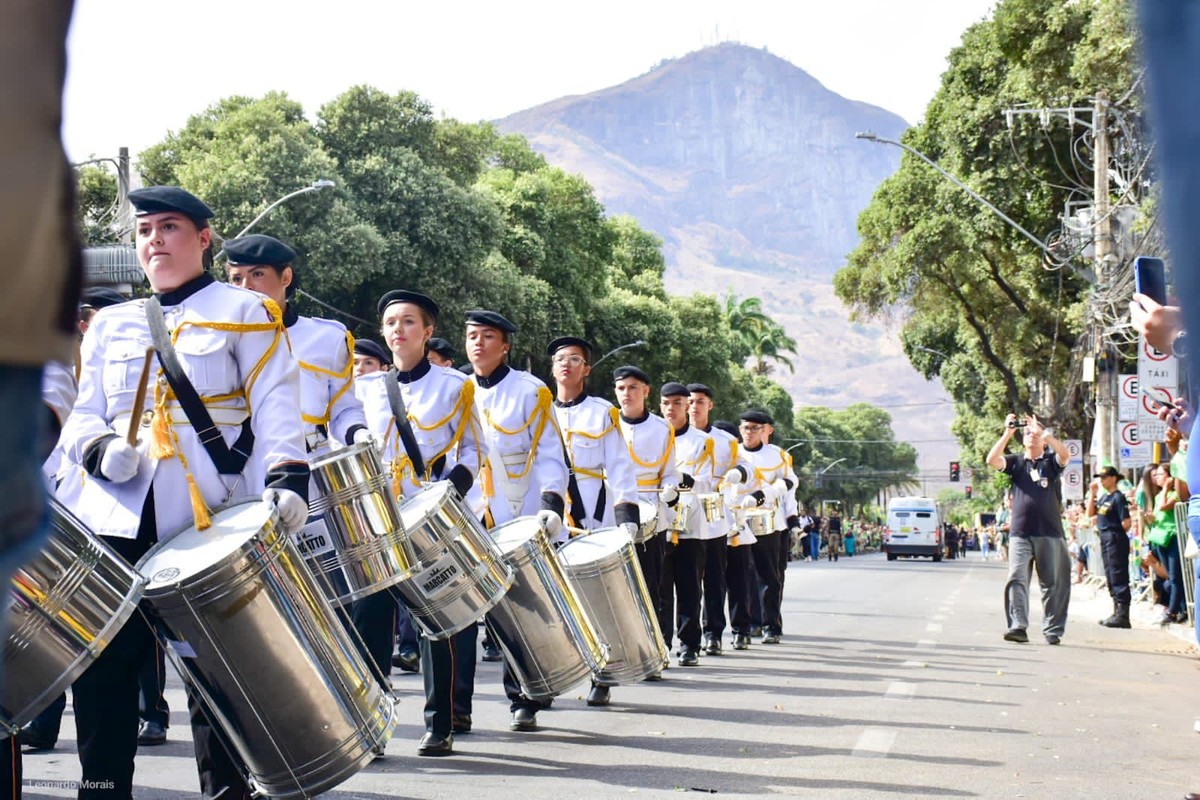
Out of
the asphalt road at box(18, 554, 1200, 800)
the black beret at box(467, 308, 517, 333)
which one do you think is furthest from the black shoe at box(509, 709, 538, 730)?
the black beret at box(467, 308, 517, 333)

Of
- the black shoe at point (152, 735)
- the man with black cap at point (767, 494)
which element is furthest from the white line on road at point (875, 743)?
the man with black cap at point (767, 494)

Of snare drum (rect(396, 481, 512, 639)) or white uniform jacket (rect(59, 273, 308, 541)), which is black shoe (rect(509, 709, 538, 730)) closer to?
snare drum (rect(396, 481, 512, 639))

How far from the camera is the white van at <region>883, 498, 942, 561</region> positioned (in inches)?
2643

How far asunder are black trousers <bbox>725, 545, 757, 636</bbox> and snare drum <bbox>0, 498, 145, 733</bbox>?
38.4 ft

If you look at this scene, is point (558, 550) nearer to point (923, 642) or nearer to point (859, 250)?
point (923, 642)

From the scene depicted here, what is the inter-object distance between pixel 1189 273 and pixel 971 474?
103m

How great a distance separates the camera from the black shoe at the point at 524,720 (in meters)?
9.02

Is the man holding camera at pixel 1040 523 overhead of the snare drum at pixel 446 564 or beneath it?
beneath

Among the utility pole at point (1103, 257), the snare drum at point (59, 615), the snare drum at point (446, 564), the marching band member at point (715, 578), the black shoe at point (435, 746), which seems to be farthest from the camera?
the utility pole at point (1103, 257)

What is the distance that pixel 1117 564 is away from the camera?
20891 millimetres

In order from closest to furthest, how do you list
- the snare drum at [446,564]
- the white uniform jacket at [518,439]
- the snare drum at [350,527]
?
the snare drum at [350,527] < the snare drum at [446,564] < the white uniform jacket at [518,439]

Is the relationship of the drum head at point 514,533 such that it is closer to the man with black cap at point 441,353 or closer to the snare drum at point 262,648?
the snare drum at point 262,648

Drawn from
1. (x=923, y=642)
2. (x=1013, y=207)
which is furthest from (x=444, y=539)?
(x=1013, y=207)

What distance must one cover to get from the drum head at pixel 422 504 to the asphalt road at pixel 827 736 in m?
1.13
